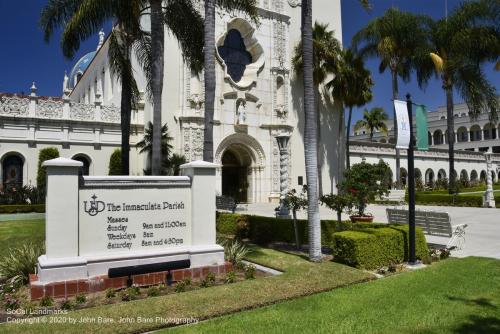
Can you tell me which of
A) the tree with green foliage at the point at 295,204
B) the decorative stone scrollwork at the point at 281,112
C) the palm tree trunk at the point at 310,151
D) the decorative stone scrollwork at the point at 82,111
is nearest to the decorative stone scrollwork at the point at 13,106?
the decorative stone scrollwork at the point at 82,111

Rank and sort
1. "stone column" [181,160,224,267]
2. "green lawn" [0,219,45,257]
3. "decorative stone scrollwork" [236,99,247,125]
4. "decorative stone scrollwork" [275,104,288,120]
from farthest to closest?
"decorative stone scrollwork" [275,104,288,120] → "decorative stone scrollwork" [236,99,247,125] → "green lawn" [0,219,45,257] → "stone column" [181,160,224,267]

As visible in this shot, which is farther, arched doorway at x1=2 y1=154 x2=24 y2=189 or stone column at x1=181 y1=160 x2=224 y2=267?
arched doorway at x1=2 y1=154 x2=24 y2=189

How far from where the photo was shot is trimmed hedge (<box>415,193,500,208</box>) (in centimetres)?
2341

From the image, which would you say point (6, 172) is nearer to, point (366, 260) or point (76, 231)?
point (76, 231)

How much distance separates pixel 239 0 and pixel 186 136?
37.0ft

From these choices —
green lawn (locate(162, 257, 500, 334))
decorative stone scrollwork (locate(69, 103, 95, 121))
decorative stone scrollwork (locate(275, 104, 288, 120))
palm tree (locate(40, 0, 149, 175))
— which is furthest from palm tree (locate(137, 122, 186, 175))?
green lawn (locate(162, 257, 500, 334))

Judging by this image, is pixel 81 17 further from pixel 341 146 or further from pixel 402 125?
pixel 341 146

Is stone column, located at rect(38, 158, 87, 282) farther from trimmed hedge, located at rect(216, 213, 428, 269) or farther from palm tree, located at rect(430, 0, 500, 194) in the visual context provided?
palm tree, located at rect(430, 0, 500, 194)

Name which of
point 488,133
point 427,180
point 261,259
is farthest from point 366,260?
point 488,133

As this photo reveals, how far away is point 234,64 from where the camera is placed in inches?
1079

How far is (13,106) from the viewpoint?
21672mm

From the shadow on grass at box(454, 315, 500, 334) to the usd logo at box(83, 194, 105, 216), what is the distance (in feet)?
19.0

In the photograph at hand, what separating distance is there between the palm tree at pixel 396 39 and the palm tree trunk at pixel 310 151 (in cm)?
1879

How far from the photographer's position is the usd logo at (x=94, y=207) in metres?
6.85
